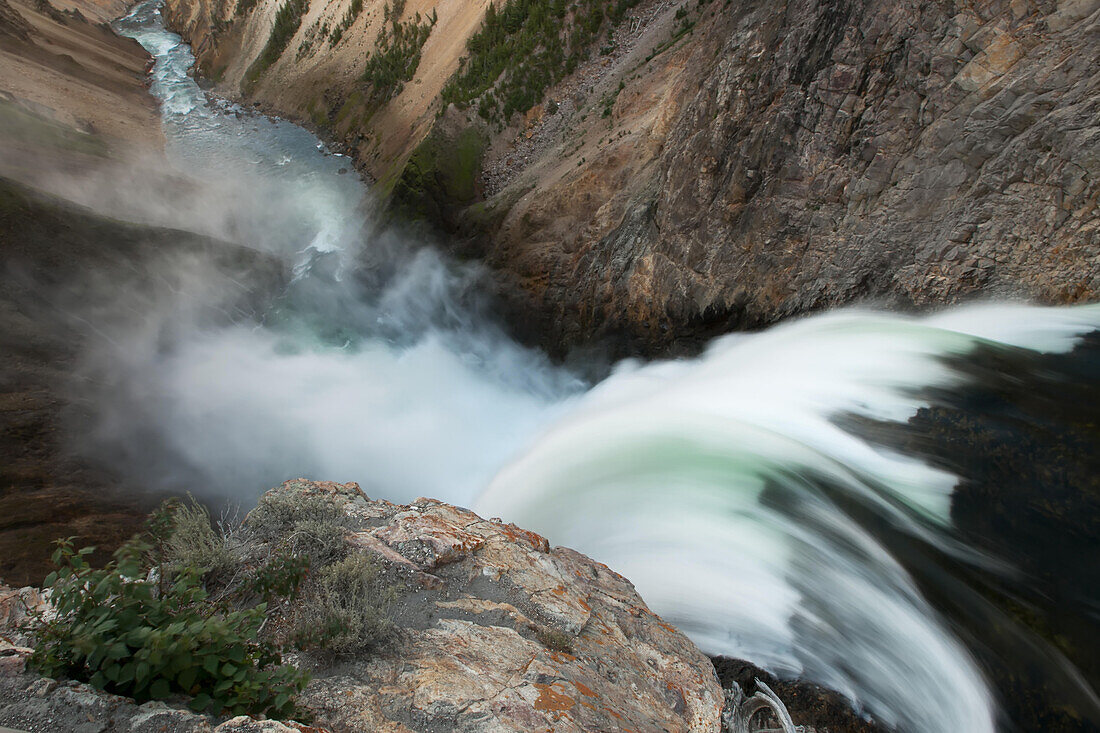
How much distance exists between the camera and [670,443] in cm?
874

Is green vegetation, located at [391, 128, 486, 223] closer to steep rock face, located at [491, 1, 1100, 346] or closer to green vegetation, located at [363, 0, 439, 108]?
green vegetation, located at [363, 0, 439, 108]

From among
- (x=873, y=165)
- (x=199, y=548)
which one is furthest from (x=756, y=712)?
(x=873, y=165)

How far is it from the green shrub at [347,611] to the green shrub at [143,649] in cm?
70

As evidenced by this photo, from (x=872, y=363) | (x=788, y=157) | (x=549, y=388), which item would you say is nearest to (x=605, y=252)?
(x=549, y=388)

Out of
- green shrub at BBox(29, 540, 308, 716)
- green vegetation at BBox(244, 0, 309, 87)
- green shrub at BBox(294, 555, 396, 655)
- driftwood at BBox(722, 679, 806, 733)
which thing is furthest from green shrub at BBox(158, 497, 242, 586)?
green vegetation at BBox(244, 0, 309, 87)

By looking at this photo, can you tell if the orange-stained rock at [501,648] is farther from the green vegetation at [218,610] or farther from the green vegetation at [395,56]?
the green vegetation at [395,56]

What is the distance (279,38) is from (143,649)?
5395 centimetres

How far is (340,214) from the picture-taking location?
27.8 meters

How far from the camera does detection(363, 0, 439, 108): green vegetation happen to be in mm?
33031

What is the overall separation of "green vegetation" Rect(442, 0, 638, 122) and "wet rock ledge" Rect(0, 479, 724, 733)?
24.1 meters

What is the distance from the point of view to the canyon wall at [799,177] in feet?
26.8

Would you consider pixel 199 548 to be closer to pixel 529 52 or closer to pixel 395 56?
pixel 529 52

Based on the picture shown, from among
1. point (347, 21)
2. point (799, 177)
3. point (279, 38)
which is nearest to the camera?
point (799, 177)

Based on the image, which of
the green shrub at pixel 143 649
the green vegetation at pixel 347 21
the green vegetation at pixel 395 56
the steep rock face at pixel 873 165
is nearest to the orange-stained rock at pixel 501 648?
the green shrub at pixel 143 649
